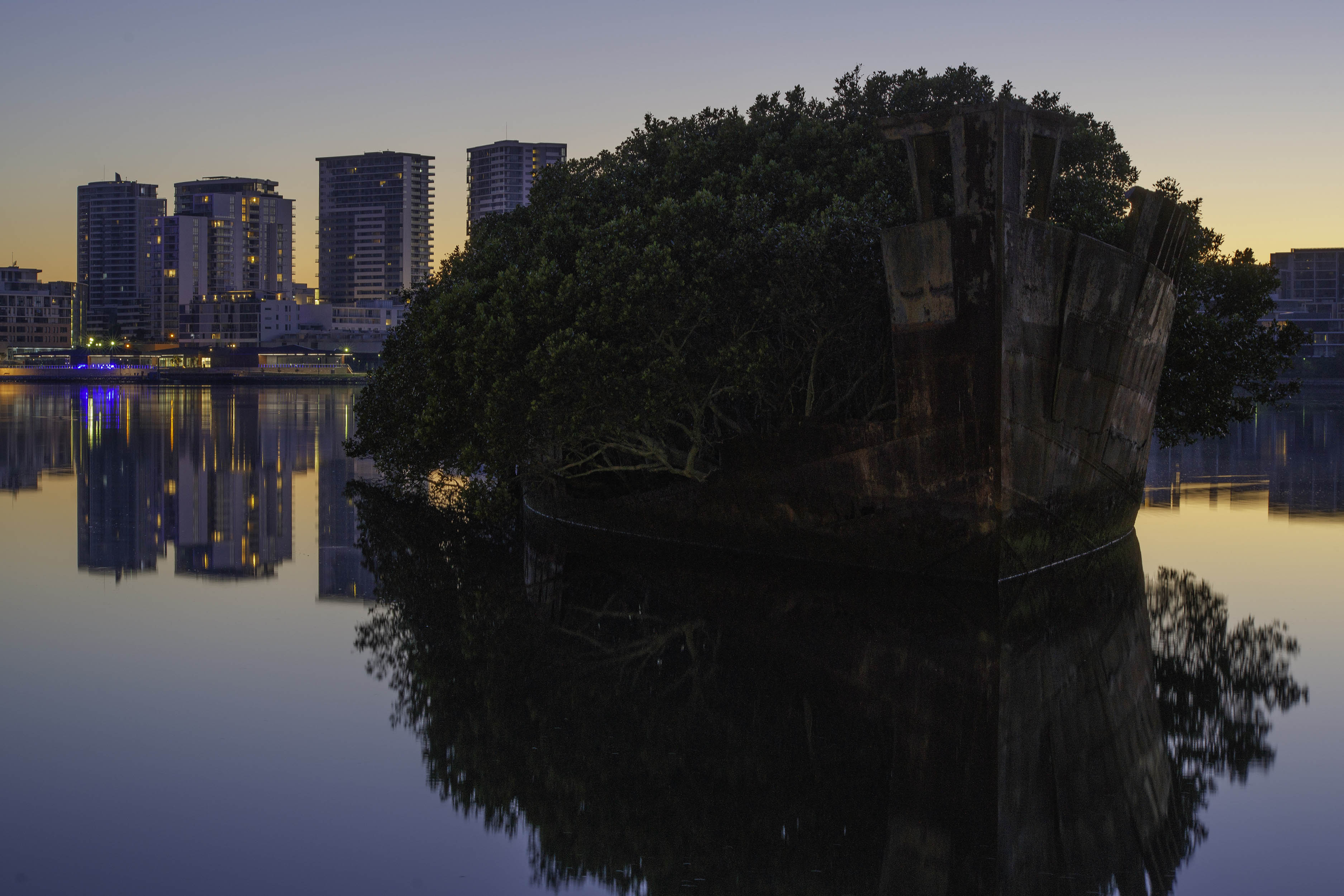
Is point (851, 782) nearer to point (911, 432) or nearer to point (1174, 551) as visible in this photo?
point (911, 432)

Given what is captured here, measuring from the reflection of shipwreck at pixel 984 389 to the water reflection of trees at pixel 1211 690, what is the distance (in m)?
2.40

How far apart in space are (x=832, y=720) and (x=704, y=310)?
10080 millimetres

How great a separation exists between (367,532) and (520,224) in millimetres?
7887

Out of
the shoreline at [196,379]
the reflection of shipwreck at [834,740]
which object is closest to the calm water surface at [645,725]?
the reflection of shipwreck at [834,740]

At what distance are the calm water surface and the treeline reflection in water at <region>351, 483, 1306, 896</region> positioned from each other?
40 mm

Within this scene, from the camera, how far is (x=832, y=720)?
11.0 m

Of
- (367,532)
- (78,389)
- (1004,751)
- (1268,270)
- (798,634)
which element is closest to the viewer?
(1004,751)

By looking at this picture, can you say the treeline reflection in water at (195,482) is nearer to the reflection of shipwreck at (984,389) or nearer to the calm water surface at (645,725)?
the calm water surface at (645,725)

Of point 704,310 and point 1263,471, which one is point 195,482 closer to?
point 704,310

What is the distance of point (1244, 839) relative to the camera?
8461 millimetres

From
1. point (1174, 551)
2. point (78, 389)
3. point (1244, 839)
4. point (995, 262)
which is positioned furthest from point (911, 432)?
point (78, 389)

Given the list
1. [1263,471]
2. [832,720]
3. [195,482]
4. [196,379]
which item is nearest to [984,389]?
[832,720]

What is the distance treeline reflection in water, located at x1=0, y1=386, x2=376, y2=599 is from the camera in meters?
20.4

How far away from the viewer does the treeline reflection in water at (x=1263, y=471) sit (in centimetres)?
2902
